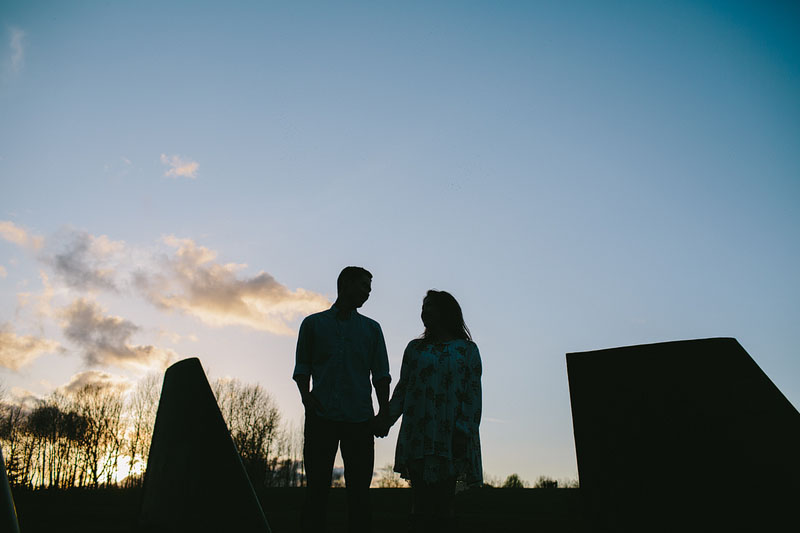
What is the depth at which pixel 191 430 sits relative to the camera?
1.56 metres

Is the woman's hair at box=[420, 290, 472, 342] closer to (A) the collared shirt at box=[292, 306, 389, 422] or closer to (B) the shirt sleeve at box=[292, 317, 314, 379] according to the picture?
(A) the collared shirt at box=[292, 306, 389, 422]

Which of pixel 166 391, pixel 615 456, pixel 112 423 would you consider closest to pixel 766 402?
pixel 615 456

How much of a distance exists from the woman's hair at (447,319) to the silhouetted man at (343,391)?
0.45 m

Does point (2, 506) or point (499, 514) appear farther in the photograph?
point (499, 514)

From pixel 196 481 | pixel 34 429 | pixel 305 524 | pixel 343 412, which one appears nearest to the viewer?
pixel 196 481

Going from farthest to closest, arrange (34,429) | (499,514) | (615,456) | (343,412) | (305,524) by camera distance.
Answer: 1. (34,429)
2. (499,514)
3. (343,412)
4. (305,524)
5. (615,456)

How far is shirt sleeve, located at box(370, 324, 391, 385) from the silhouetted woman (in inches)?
10.3

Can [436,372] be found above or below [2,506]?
above

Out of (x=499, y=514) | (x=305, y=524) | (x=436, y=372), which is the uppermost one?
(x=436, y=372)

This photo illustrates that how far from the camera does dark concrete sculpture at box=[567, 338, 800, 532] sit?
1628mm

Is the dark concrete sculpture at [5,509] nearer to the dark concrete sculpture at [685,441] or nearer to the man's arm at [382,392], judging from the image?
the dark concrete sculpture at [685,441]

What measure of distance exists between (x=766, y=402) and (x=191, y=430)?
190cm

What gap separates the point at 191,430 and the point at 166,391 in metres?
0.26

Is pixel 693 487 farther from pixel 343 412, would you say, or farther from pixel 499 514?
pixel 499 514
